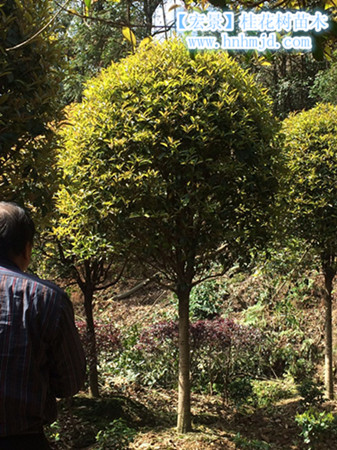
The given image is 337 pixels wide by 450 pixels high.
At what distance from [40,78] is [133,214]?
1.63 metres

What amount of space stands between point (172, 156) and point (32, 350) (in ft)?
9.10

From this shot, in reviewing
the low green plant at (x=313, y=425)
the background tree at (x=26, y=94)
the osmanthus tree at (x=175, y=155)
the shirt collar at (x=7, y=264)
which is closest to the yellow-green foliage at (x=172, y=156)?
the osmanthus tree at (x=175, y=155)

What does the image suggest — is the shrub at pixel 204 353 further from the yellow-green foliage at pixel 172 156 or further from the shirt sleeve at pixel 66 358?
the shirt sleeve at pixel 66 358

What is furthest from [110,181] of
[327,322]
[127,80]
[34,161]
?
[327,322]

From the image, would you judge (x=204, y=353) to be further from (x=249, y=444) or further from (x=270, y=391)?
(x=249, y=444)

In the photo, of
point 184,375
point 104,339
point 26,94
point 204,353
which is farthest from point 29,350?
point 204,353

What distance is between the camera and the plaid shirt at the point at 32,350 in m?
1.65

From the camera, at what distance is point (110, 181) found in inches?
167

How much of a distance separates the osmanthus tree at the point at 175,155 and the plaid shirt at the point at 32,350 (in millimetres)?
2441

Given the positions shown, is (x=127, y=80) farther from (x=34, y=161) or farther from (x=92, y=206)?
(x=34, y=161)

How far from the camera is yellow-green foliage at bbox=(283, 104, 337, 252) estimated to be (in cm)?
575

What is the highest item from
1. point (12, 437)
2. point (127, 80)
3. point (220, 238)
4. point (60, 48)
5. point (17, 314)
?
point (127, 80)

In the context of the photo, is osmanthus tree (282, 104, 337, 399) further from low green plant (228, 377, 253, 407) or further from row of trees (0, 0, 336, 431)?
low green plant (228, 377, 253, 407)

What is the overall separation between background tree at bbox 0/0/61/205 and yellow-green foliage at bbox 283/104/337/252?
353 centimetres
